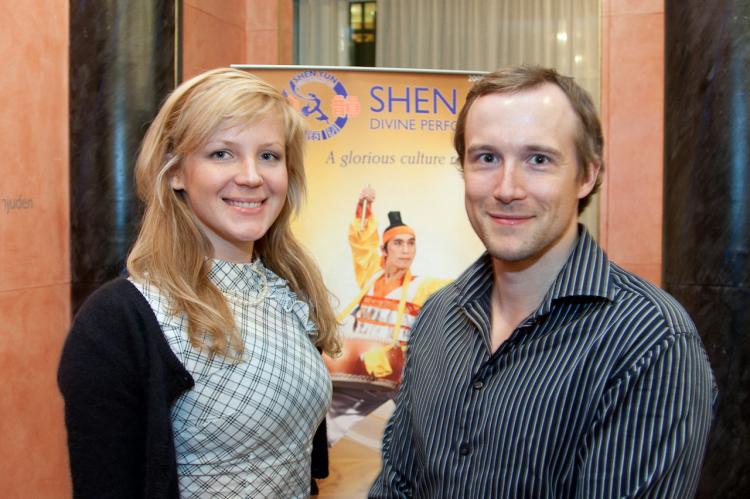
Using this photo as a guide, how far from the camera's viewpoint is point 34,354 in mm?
3227

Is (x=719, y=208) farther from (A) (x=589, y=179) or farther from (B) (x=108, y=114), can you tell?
(B) (x=108, y=114)

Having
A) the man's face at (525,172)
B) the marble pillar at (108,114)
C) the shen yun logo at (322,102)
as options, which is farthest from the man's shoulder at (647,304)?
the marble pillar at (108,114)

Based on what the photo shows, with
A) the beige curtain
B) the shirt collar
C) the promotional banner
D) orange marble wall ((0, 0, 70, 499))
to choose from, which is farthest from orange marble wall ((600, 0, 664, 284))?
the shirt collar

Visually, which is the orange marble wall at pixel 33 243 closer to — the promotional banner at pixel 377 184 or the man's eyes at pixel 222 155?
the promotional banner at pixel 377 184

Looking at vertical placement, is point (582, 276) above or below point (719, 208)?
below

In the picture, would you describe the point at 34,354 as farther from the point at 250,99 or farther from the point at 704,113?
the point at 704,113

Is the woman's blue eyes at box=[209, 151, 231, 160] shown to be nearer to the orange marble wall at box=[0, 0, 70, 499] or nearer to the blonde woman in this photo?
the blonde woman

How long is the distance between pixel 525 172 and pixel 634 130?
11.0ft

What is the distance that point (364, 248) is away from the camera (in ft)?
10.6

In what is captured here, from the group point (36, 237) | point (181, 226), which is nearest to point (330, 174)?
point (36, 237)

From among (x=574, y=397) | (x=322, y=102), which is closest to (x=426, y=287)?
(x=322, y=102)

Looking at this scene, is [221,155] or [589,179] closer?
[589,179]

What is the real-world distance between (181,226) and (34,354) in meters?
1.98

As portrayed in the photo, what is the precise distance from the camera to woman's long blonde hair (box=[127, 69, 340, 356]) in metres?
1.49
